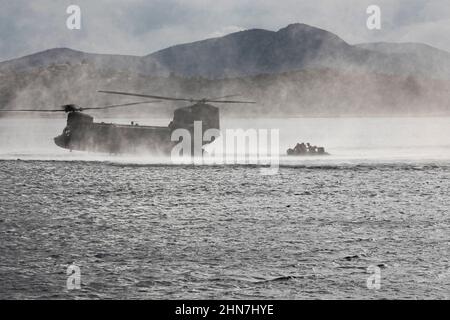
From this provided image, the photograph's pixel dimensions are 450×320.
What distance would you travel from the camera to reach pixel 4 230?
1319 inches

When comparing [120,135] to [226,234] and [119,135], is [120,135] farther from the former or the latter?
[226,234]

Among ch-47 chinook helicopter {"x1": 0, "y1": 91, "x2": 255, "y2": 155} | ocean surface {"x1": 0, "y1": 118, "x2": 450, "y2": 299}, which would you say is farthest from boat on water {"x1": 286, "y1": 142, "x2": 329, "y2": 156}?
ocean surface {"x1": 0, "y1": 118, "x2": 450, "y2": 299}

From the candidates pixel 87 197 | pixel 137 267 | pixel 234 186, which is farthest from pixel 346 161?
pixel 137 267

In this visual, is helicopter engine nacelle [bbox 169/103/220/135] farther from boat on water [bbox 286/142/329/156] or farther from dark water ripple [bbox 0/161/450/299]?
dark water ripple [bbox 0/161/450/299]

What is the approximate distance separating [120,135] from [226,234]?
183 feet

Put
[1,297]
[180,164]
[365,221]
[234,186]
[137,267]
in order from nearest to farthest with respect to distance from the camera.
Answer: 1. [1,297]
2. [137,267]
3. [365,221]
4. [234,186]
5. [180,164]

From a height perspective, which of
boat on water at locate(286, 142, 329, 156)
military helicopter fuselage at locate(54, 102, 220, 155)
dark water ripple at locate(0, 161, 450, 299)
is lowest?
dark water ripple at locate(0, 161, 450, 299)

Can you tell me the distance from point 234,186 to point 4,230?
2433cm

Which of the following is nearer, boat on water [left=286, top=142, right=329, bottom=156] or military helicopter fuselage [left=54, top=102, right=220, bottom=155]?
military helicopter fuselage [left=54, top=102, right=220, bottom=155]

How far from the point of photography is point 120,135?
3396 inches

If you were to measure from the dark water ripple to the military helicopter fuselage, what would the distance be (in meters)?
21.5

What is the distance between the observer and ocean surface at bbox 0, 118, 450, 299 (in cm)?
2183
